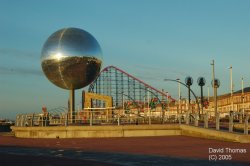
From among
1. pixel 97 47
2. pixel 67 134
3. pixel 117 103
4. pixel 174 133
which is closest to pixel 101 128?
pixel 67 134

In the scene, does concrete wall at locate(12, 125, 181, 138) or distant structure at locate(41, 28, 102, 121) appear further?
distant structure at locate(41, 28, 102, 121)

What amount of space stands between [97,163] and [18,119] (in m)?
18.2

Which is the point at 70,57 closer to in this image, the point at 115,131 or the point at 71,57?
the point at 71,57

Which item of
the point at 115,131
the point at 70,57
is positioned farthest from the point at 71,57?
the point at 115,131

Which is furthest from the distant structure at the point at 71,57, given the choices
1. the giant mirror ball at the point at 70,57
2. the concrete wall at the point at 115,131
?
the concrete wall at the point at 115,131

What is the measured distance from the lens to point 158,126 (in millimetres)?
23703

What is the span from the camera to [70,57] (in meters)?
25.8

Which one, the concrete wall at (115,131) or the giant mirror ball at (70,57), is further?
the giant mirror ball at (70,57)

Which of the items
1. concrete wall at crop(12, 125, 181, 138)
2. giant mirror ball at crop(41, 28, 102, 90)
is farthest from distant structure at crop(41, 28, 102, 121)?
concrete wall at crop(12, 125, 181, 138)

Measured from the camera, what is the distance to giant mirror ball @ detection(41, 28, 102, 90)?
25812 mm

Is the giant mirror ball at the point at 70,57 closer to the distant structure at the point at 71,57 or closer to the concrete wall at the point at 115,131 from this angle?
the distant structure at the point at 71,57

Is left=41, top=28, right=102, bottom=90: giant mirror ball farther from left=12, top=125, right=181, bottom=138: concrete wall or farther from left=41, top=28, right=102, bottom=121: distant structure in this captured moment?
left=12, top=125, right=181, bottom=138: concrete wall

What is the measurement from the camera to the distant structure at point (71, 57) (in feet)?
84.7

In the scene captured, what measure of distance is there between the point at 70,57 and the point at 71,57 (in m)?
0.07
